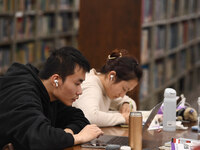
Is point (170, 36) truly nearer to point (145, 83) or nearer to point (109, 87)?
point (145, 83)

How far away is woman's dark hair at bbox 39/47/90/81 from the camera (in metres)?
2.09

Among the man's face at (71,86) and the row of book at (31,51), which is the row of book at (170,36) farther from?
the man's face at (71,86)

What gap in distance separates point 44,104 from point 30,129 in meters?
0.34

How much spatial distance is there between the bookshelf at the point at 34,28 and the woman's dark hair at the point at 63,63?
274 centimetres

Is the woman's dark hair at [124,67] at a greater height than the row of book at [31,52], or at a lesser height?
greater

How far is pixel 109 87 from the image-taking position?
2.66 meters

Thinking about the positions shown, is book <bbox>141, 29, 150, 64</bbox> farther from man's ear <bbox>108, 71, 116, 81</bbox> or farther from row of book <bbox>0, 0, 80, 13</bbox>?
man's ear <bbox>108, 71, 116, 81</bbox>

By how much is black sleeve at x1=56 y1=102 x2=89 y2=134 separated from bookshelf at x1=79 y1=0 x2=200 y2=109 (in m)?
1.24

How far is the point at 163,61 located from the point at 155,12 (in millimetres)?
926

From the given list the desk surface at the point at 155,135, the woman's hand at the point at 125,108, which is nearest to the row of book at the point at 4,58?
the woman's hand at the point at 125,108

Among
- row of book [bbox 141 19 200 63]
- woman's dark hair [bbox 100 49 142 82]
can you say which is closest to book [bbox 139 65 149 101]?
row of book [bbox 141 19 200 63]

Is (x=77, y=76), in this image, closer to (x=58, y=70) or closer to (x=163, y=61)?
(x=58, y=70)

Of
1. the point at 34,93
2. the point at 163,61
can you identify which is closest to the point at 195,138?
the point at 34,93

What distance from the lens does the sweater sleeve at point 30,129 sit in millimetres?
1834
